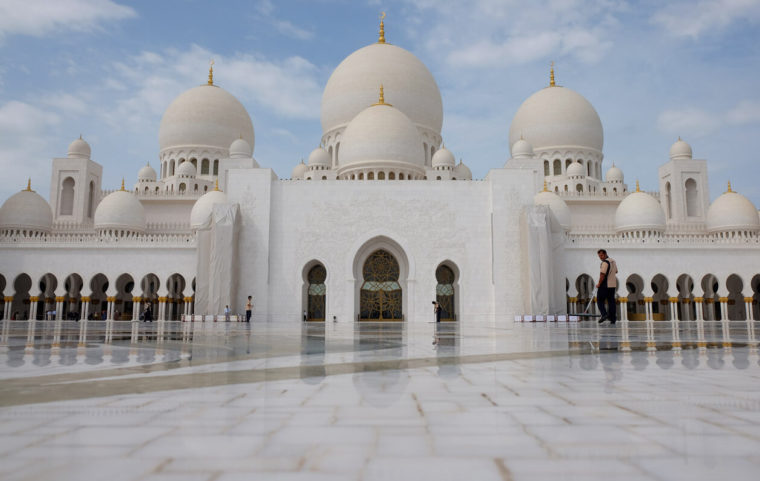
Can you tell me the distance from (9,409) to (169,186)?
93.5 ft

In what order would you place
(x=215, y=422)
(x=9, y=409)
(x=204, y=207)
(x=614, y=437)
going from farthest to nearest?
(x=204, y=207) → (x=9, y=409) → (x=215, y=422) → (x=614, y=437)

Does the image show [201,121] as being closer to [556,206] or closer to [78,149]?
[78,149]

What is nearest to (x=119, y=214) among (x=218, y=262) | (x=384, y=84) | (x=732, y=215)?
(x=218, y=262)

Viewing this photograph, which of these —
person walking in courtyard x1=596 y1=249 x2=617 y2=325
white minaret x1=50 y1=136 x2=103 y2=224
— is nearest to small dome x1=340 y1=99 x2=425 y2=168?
white minaret x1=50 y1=136 x2=103 y2=224

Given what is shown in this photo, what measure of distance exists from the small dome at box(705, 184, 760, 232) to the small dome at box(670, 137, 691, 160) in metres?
3.77

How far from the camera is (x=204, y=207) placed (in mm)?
23391

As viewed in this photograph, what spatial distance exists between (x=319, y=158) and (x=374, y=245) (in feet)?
23.8

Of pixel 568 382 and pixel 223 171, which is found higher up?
pixel 223 171

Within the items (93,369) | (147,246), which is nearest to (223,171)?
(147,246)

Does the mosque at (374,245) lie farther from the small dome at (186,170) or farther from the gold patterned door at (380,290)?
the small dome at (186,170)

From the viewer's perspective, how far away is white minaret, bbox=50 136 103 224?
2725 centimetres

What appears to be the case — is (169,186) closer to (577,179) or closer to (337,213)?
(337,213)

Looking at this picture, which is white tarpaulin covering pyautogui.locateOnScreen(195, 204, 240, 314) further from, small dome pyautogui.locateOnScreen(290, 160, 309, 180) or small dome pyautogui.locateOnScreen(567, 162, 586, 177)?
small dome pyautogui.locateOnScreen(567, 162, 586, 177)

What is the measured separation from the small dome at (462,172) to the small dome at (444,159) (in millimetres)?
597
